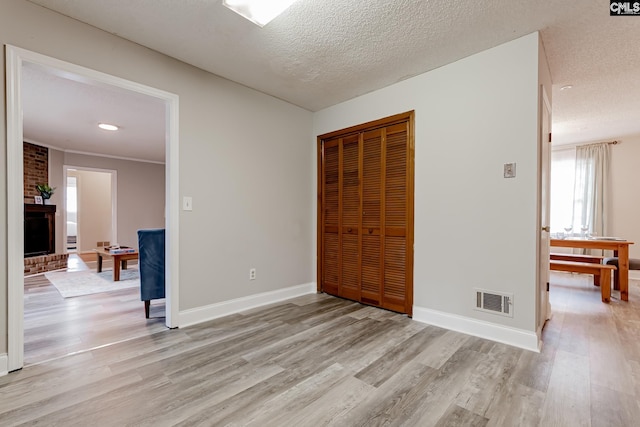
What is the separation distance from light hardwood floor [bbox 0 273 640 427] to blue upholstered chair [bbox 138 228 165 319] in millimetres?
553

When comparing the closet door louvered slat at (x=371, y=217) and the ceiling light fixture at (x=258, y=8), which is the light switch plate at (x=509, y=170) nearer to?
the closet door louvered slat at (x=371, y=217)

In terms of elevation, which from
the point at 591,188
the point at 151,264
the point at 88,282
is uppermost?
the point at 591,188

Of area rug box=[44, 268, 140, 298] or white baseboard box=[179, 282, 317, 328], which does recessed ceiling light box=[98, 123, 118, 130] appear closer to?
area rug box=[44, 268, 140, 298]

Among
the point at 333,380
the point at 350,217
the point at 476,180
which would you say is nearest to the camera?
the point at 333,380

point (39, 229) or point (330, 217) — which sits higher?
point (330, 217)

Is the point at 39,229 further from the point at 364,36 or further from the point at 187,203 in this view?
the point at 364,36

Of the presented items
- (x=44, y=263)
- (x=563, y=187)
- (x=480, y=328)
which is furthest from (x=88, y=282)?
(x=563, y=187)

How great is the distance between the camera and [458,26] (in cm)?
205

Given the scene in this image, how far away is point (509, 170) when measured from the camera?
88.3 inches

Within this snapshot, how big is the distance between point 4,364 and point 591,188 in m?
7.82

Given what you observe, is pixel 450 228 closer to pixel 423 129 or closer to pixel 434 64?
pixel 423 129

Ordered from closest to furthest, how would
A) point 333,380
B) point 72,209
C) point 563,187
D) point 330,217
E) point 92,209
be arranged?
point 333,380 < point 330,217 < point 563,187 < point 92,209 < point 72,209

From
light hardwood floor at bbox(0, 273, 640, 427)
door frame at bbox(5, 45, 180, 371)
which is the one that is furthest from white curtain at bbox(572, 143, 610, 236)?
door frame at bbox(5, 45, 180, 371)

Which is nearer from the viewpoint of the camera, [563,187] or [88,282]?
[88,282]
